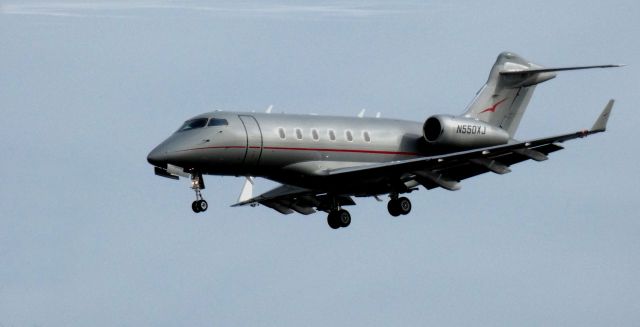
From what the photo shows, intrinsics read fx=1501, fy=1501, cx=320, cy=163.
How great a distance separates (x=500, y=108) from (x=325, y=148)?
705cm

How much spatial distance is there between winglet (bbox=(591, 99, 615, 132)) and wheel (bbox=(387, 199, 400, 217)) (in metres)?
6.65

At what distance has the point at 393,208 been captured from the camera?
41.9 meters

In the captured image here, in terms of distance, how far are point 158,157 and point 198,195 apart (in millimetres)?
1439

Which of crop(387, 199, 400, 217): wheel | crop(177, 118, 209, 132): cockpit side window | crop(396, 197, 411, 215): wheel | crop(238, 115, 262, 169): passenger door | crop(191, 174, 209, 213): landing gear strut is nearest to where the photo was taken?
crop(191, 174, 209, 213): landing gear strut

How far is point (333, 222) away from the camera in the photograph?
4281 cm

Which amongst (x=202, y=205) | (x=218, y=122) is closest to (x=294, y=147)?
(x=218, y=122)

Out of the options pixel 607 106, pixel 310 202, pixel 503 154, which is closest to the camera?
pixel 607 106

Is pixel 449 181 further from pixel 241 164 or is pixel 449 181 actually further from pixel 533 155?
pixel 241 164

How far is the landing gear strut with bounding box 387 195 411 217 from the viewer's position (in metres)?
41.8

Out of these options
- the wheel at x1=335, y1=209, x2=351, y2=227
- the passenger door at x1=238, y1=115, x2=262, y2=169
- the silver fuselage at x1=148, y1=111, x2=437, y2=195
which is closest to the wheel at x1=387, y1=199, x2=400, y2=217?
the silver fuselage at x1=148, y1=111, x2=437, y2=195

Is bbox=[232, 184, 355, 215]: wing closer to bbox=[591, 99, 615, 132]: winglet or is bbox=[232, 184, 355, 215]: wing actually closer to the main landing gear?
the main landing gear

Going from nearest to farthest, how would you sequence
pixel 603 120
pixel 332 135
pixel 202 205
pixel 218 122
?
pixel 603 120 < pixel 202 205 < pixel 218 122 < pixel 332 135

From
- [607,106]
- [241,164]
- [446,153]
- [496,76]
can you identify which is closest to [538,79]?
[496,76]

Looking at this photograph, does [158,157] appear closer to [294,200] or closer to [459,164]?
[294,200]
